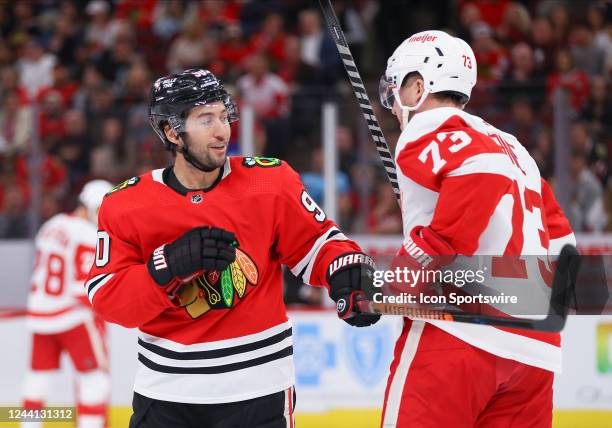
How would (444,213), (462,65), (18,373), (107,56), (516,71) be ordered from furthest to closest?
(107,56)
(516,71)
(18,373)
(462,65)
(444,213)

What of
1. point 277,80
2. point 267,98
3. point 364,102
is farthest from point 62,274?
point 364,102

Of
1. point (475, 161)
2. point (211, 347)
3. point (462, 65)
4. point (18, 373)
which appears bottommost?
point (18, 373)

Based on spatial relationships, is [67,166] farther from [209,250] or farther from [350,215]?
[209,250]

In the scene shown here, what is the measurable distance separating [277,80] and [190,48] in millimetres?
990

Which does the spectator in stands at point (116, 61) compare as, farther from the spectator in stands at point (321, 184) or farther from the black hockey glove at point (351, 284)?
the black hockey glove at point (351, 284)

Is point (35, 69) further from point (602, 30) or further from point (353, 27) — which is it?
point (602, 30)

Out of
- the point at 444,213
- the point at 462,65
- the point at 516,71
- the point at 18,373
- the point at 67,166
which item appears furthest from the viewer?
the point at 516,71

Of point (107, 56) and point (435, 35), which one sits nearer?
point (435, 35)

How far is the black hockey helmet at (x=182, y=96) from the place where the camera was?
270 centimetres

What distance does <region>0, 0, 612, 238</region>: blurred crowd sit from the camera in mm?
6070

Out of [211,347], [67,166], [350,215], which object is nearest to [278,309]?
[211,347]

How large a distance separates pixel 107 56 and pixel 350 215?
10.0 feet

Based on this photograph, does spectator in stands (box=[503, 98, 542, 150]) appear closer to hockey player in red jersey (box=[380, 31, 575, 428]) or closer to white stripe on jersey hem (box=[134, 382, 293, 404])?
hockey player in red jersey (box=[380, 31, 575, 428])

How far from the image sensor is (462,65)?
261 centimetres
